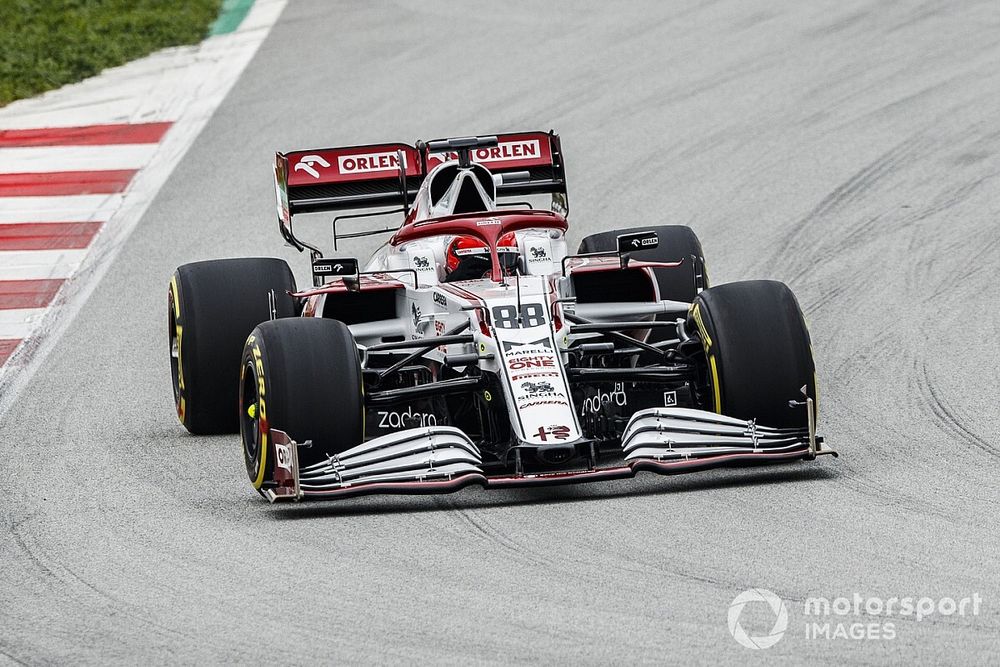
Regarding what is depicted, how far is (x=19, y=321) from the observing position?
513 inches

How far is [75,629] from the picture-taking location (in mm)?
6574

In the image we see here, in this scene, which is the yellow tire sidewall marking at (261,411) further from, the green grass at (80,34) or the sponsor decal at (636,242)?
the green grass at (80,34)

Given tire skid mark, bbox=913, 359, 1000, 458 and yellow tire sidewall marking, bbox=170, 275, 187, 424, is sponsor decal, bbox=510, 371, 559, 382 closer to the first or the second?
tire skid mark, bbox=913, 359, 1000, 458

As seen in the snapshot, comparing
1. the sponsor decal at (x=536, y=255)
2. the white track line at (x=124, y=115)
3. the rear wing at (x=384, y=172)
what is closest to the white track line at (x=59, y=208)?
the white track line at (x=124, y=115)

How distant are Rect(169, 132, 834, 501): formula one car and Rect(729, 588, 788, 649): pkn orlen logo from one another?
159 centimetres

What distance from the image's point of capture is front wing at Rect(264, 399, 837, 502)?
809 centimetres

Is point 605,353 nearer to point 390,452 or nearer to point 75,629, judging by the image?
point 390,452

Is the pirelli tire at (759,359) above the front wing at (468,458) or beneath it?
above

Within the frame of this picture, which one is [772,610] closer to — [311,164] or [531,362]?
[531,362]

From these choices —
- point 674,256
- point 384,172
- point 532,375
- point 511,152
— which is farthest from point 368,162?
point 532,375

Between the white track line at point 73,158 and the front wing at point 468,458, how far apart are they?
928 centimetres

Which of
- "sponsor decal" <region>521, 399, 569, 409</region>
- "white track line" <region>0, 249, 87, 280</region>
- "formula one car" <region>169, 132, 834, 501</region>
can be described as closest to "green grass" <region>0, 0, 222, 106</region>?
"white track line" <region>0, 249, 87, 280</region>

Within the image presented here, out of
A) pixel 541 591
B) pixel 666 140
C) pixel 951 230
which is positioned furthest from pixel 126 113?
pixel 541 591

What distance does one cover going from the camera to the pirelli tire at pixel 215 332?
10227 millimetres
